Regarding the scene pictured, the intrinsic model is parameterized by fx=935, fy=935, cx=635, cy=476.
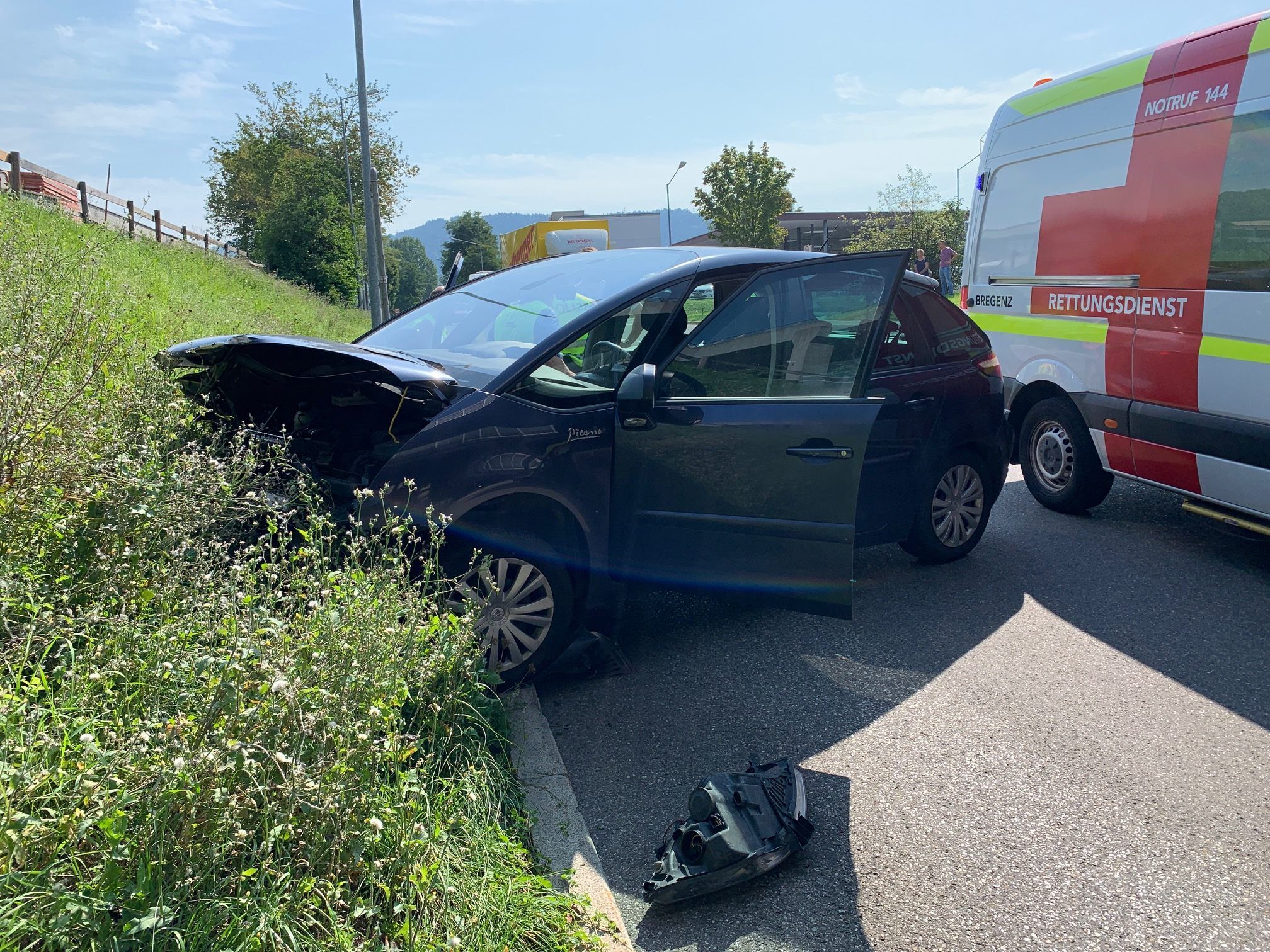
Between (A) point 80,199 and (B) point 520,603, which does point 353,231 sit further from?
(B) point 520,603

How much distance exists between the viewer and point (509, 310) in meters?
4.90

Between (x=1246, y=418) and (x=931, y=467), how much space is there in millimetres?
1698

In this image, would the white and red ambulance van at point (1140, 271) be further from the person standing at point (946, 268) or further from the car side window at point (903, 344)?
the person standing at point (946, 268)

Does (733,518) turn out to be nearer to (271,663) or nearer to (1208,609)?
(271,663)

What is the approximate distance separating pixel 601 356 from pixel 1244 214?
3.62m

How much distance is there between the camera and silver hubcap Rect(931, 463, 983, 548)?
576 centimetres

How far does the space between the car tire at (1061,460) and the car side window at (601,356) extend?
3.73m

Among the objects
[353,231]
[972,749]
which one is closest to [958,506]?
[972,749]

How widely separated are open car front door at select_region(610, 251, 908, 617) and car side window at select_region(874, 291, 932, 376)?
0.95m

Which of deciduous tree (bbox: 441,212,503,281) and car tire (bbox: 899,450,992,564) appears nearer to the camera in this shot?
car tire (bbox: 899,450,992,564)

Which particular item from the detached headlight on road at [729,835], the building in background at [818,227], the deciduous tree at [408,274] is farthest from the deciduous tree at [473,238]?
the detached headlight on road at [729,835]

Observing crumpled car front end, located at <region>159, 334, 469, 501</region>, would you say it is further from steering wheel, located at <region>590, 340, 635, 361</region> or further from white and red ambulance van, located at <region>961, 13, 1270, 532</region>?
white and red ambulance van, located at <region>961, 13, 1270, 532</region>

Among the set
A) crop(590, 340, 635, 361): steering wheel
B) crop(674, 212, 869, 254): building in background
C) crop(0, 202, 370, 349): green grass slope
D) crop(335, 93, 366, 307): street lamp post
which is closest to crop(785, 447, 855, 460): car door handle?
crop(590, 340, 635, 361): steering wheel

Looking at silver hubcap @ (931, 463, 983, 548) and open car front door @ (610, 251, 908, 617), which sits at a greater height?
open car front door @ (610, 251, 908, 617)
